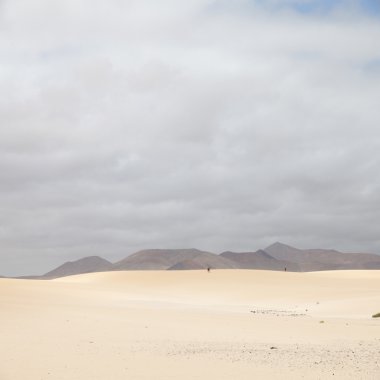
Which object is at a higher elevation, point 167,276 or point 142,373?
point 167,276

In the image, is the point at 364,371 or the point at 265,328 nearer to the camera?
the point at 364,371

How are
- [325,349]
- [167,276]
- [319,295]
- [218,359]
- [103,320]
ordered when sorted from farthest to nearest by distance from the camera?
[167,276] < [319,295] < [103,320] < [325,349] < [218,359]

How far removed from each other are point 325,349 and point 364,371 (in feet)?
9.42

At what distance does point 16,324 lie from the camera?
1911 cm

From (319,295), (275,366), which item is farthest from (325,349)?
(319,295)

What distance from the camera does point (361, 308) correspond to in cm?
2916

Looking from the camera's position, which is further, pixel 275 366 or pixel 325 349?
pixel 325 349

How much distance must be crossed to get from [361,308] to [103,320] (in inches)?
524

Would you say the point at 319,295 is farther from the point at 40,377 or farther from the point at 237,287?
the point at 40,377

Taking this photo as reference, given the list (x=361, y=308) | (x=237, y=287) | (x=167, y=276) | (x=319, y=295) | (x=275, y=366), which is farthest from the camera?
(x=167, y=276)

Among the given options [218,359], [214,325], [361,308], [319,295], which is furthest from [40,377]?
[319,295]

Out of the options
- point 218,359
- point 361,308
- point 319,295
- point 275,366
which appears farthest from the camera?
point 319,295

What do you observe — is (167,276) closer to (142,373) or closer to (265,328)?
(265,328)

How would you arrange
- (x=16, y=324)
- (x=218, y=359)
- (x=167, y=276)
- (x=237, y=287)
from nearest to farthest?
(x=218, y=359) < (x=16, y=324) < (x=237, y=287) < (x=167, y=276)
